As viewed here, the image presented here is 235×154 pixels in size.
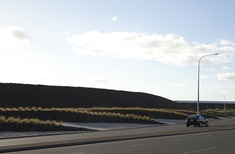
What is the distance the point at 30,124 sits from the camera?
35.2m

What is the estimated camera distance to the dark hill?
3342 inches

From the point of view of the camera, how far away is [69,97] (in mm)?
99438

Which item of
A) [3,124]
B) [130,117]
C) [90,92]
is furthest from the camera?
[90,92]

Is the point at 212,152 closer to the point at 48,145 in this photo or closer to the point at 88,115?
the point at 48,145

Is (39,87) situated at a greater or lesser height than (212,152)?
greater

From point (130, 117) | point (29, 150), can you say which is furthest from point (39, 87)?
point (29, 150)

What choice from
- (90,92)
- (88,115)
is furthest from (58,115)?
(90,92)

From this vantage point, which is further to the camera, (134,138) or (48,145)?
(134,138)

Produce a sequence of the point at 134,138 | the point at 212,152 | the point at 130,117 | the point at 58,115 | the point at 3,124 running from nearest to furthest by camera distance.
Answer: the point at 212,152
the point at 134,138
the point at 3,124
the point at 58,115
the point at 130,117

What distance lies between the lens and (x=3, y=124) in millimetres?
33562

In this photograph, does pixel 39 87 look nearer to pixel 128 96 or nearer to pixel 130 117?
pixel 128 96

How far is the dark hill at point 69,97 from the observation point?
84875 millimetres

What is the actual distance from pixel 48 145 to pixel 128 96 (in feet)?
317

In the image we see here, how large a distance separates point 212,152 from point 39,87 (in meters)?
85.4
